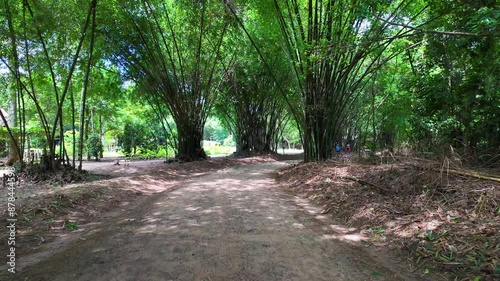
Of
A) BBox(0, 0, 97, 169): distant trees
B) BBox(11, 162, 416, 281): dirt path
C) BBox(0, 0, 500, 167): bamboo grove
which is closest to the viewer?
BBox(11, 162, 416, 281): dirt path

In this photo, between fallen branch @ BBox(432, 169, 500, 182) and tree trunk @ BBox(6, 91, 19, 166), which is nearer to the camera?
fallen branch @ BBox(432, 169, 500, 182)

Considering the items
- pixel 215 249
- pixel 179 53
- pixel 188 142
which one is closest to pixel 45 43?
pixel 179 53

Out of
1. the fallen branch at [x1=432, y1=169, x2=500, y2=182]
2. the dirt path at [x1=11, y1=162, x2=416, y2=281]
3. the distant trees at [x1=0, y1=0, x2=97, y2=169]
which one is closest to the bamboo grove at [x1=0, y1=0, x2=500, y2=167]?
the distant trees at [x1=0, y1=0, x2=97, y2=169]

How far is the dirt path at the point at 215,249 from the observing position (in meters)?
2.23

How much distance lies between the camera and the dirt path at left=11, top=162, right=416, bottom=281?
2232mm

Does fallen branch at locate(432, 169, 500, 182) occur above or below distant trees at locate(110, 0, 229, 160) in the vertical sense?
below

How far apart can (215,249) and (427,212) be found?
7.15 ft

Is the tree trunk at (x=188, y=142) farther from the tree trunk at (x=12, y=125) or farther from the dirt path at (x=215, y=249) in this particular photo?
the dirt path at (x=215, y=249)

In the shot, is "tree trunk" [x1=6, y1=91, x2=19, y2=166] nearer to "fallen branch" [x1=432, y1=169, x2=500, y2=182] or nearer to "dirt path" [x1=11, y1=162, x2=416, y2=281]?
"dirt path" [x1=11, y1=162, x2=416, y2=281]

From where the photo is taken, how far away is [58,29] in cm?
676

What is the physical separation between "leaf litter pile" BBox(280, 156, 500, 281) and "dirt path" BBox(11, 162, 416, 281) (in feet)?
0.96

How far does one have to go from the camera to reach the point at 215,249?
263 centimetres

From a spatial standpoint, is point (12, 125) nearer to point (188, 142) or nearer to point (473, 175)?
point (188, 142)

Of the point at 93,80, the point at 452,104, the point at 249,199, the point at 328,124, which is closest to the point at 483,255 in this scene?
the point at 249,199
